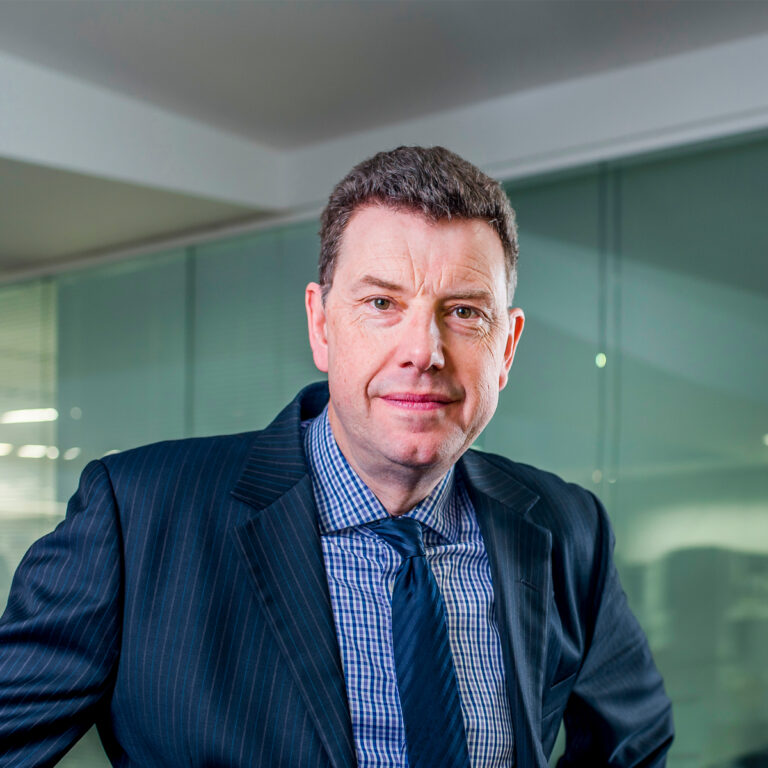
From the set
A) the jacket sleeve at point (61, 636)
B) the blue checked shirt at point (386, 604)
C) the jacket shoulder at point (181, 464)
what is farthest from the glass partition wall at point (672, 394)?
the jacket sleeve at point (61, 636)

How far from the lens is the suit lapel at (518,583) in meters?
1.22

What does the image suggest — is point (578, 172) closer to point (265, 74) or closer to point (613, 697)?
point (265, 74)

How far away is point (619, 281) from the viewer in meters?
3.41

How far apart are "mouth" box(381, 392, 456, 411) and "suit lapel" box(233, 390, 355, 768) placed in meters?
0.18

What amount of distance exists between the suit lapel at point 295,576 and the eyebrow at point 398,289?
248 mm

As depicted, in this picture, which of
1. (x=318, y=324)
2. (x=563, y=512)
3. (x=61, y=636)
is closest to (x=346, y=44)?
(x=318, y=324)

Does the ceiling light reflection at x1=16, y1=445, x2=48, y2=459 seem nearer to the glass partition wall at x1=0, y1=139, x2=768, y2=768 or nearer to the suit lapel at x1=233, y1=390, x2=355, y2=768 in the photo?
the glass partition wall at x1=0, y1=139, x2=768, y2=768

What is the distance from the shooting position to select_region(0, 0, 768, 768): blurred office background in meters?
3.06

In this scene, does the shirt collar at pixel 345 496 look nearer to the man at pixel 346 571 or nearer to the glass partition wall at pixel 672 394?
the man at pixel 346 571

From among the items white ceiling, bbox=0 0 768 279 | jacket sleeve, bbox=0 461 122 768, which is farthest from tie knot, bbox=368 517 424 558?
white ceiling, bbox=0 0 768 279

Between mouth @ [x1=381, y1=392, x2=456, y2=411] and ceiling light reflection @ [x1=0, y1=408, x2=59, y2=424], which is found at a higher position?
mouth @ [x1=381, y1=392, x2=456, y2=411]

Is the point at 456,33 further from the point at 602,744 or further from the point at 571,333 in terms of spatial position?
the point at 602,744

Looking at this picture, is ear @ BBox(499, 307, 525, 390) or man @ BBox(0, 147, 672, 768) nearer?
man @ BBox(0, 147, 672, 768)

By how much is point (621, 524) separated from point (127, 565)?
2582 mm
